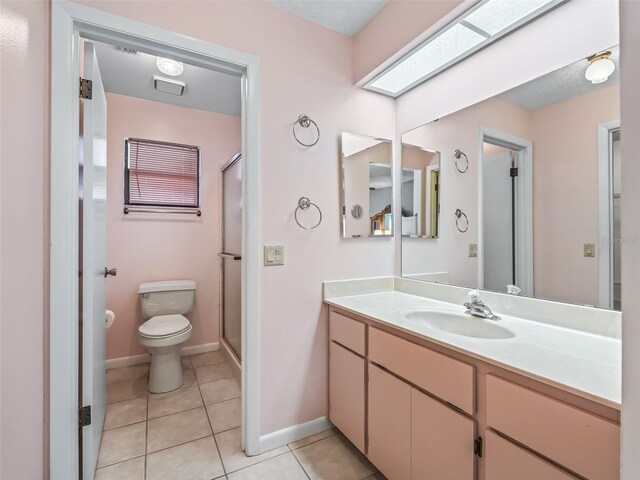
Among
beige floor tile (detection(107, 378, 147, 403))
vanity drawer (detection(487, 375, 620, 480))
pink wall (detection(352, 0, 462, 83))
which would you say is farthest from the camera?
beige floor tile (detection(107, 378, 147, 403))

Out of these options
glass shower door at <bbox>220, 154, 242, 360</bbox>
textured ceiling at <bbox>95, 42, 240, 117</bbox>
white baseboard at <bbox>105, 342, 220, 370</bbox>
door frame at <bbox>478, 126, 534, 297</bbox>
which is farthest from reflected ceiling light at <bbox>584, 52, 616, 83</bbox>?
white baseboard at <bbox>105, 342, 220, 370</bbox>

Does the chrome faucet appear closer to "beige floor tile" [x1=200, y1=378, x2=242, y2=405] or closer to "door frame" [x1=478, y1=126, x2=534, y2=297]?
"door frame" [x1=478, y1=126, x2=534, y2=297]

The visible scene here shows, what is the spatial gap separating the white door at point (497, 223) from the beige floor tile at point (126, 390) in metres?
2.52

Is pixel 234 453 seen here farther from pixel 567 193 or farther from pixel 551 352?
pixel 567 193

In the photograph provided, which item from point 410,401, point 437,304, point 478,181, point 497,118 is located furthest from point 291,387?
point 497,118

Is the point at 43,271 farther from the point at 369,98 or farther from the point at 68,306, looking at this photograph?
the point at 369,98

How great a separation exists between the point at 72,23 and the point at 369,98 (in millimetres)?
1583

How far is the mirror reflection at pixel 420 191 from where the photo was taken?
1879mm

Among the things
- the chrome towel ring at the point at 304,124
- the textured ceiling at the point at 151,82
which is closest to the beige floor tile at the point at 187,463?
the chrome towel ring at the point at 304,124

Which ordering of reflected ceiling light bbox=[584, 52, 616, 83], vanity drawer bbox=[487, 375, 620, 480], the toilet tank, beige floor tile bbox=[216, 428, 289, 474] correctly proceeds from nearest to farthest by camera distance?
vanity drawer bbox=[487, 375, 620, 480] → reflected ceiling light bbox=[584, 52, 616, 83] → beige floor tile bbox=[216, 428, 289, 474] → the toilet tank

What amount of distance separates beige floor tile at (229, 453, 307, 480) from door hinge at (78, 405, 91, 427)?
718mm

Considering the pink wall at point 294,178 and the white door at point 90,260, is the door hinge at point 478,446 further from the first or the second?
the white door at point 90,260

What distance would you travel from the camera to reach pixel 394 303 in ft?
5.56

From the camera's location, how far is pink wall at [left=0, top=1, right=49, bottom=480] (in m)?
0.84
